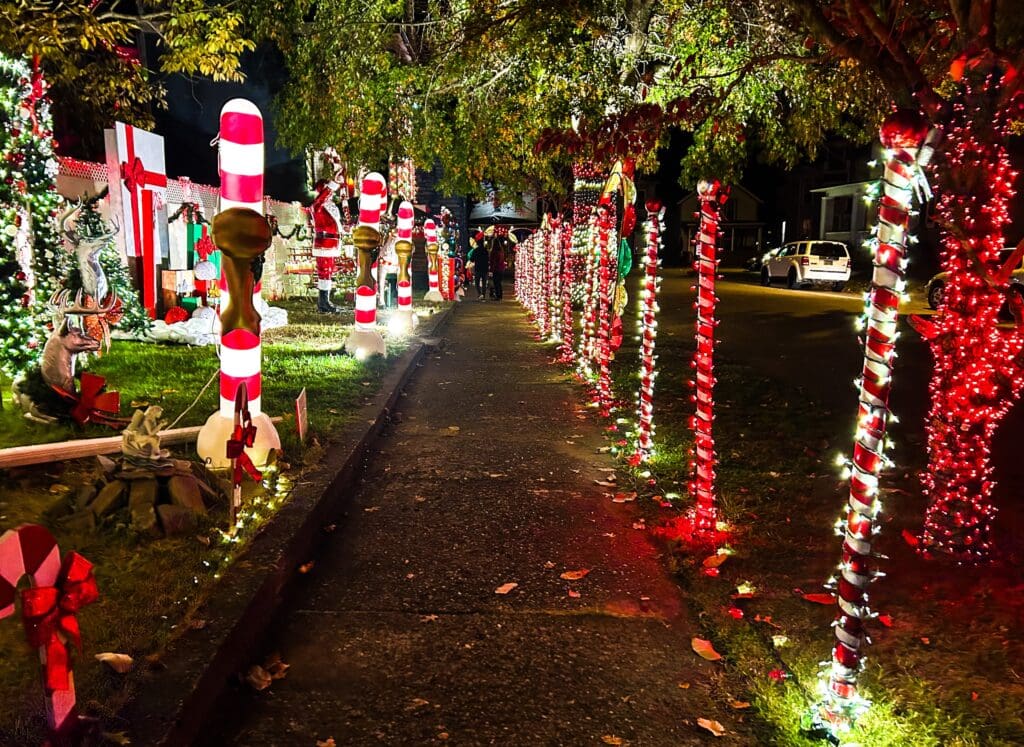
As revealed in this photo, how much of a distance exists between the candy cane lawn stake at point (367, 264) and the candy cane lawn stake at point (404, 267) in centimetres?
297

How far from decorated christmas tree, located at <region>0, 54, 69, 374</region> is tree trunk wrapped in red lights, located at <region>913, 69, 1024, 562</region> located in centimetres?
770

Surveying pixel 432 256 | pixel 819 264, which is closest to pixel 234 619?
pixel 432 256

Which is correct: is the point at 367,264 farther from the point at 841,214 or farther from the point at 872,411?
the point at 841,214

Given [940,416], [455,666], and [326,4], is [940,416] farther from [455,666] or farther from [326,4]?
[326,4]

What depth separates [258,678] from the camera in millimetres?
3285

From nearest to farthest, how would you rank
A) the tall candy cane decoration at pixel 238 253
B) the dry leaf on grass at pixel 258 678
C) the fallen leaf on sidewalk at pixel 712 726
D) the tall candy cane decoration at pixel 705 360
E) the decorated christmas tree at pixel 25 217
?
1. the fallen leaf on sidewalk at pixel 712 726
2. the dry leaf on grass at pixel 258 678
3. the tall candy cane decoration at pixel 705 360
4. the tall candy cane decoration at pixel 238 253
5. the decorated christmas tree at pixel 25 217

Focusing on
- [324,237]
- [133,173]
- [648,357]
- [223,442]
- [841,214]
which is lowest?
[223,442]

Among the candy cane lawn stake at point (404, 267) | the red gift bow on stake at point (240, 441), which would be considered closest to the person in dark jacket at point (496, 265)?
the candy cane lawn stake at point (404, 267)

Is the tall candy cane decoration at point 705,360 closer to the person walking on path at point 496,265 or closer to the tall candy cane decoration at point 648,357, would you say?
the tall candy cane decoration at point 648,357

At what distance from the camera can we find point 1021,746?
9.26ft

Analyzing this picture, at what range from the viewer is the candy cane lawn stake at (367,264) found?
1009 centimetres

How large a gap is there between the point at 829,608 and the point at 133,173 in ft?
35.7

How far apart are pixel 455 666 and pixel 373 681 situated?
0.36 m

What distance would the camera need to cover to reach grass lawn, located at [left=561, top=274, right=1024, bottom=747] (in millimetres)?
3059
